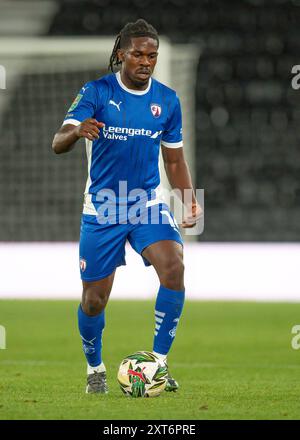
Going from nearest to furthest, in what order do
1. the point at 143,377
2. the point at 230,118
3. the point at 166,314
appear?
the point at 143,377 < the point at 166,314 < the point at 230,118

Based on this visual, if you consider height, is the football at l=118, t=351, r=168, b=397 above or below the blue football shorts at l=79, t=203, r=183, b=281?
below

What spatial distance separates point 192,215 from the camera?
6.60m

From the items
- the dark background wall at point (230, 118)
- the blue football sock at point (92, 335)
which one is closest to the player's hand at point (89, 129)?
the blue football sock at point (92, 335)

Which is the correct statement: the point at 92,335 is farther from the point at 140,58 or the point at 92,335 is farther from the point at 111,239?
the point at 140,58

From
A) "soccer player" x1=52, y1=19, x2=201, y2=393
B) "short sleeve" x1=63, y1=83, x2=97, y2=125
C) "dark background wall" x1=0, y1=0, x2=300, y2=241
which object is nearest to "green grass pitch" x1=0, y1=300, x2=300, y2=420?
"soccer player" x1=52, y1=19, x2=201, y2=393

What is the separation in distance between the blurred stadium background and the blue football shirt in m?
7.07

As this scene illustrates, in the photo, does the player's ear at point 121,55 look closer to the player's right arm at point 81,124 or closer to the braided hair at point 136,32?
the braided hair at point 136,32

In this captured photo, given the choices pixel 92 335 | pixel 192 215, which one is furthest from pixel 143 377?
pixel 192 215

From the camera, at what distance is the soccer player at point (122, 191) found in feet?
20.9

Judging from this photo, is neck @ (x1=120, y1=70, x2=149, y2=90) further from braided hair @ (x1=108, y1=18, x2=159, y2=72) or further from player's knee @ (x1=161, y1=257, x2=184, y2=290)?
player's knee @ (x1=161, y1=257, x2=184, y2=290)

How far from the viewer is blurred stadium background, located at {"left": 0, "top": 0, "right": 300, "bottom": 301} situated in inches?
551

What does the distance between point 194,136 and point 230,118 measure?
0.66 metres

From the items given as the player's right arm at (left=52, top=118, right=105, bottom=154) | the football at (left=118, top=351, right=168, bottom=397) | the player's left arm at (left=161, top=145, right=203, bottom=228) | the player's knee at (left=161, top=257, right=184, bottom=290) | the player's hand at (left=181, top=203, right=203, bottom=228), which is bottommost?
the football at (left=118, top=351, right=168, bottom=397)
